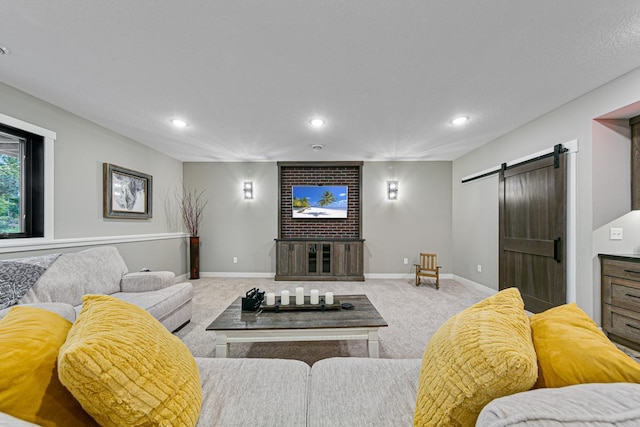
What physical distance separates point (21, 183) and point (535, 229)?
5536mm

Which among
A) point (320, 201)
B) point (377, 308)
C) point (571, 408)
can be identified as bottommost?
point (377, 308)

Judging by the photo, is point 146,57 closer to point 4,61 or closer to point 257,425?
point 4,61

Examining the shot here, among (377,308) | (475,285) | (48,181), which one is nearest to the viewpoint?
(48,181)

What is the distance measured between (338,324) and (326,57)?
1.97 metres

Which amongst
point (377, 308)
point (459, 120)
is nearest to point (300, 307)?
point (377, 308)

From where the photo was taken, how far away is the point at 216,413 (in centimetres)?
89

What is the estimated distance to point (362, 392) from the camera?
1.02 metres

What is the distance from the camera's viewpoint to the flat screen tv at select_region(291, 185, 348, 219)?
5207 mm

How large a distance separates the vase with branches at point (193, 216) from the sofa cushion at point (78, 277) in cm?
215

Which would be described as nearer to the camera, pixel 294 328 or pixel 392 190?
pixel 294 328

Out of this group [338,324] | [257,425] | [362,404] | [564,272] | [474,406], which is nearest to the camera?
[474,406]

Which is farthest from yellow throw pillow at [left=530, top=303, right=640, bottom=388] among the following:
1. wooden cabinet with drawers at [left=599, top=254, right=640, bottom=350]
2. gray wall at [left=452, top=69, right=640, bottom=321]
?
gray wall at [left=452, top=69, right=640, bottom=321]

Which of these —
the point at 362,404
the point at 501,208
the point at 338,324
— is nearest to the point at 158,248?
the point at 338,324

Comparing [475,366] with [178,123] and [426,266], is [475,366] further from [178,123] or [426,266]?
[426,266]
